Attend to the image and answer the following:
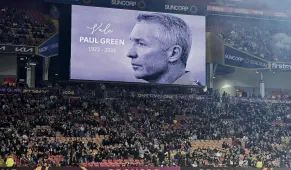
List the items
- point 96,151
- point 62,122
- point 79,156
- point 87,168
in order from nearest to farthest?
1. point 87,168
2. point 79,156
3. point 96,151
4. point 62,122

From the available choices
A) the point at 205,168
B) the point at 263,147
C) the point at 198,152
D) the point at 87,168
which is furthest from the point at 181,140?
the point at 87,168

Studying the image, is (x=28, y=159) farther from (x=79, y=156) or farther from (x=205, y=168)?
(x=205, y=168)

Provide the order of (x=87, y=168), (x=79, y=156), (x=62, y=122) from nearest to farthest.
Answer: (x=87, y=168)
(x=79, y=156)
(x=62, y=122)

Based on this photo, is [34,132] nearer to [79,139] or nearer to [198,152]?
[79,139]

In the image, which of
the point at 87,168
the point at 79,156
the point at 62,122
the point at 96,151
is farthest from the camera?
the point at 62,122

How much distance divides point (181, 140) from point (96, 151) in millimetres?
7445

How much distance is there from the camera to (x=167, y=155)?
144 ft

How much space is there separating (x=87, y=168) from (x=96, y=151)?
6.85 metres

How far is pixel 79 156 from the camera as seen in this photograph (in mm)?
41500

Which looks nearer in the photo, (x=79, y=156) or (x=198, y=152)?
(x=79, y=156)

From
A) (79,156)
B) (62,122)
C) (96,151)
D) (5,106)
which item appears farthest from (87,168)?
(5,106)

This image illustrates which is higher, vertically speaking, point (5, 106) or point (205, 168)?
point (5, 106)

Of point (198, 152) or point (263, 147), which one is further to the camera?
point (263, 147)

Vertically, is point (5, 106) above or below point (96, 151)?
above
